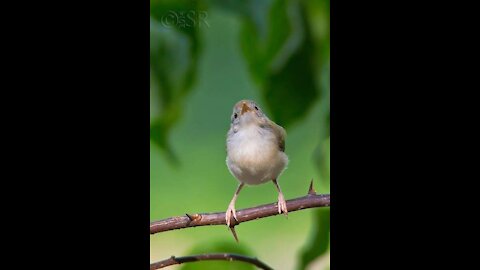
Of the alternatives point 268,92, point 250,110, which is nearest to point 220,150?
point 250,110

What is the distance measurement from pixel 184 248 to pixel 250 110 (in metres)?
0.24

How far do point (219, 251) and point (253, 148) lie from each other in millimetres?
263

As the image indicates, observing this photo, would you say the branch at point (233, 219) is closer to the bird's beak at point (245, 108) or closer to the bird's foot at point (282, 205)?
the bird's foot at point (282, 205)

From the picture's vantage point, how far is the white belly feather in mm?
873

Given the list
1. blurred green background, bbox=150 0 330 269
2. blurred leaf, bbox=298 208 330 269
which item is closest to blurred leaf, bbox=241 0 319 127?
blurred green background, bbox=150 0 330 269

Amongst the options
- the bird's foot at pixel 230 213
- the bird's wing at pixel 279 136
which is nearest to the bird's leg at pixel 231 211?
the bird's foot at pixel 230 213

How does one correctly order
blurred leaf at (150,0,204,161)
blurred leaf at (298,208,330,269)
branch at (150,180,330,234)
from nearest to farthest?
blurred leaf at (150,0,204,161), blurred leaf at (298,208,330,269), branch at (150,180,330,234)

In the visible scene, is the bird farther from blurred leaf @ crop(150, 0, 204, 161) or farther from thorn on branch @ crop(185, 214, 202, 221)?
blurred leaf @ crop(150, 0, 204, 161)

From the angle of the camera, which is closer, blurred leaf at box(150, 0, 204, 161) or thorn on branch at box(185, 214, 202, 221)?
blurred leaf at box(150, 0, 204, 161)

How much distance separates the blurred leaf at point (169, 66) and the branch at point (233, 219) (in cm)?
25

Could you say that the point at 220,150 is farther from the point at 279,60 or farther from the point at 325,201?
the point at 279,60

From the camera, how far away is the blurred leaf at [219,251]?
2.17 ft

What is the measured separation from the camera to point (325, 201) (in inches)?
30.6

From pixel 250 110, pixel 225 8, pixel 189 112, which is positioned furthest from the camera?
pixel 250 110
